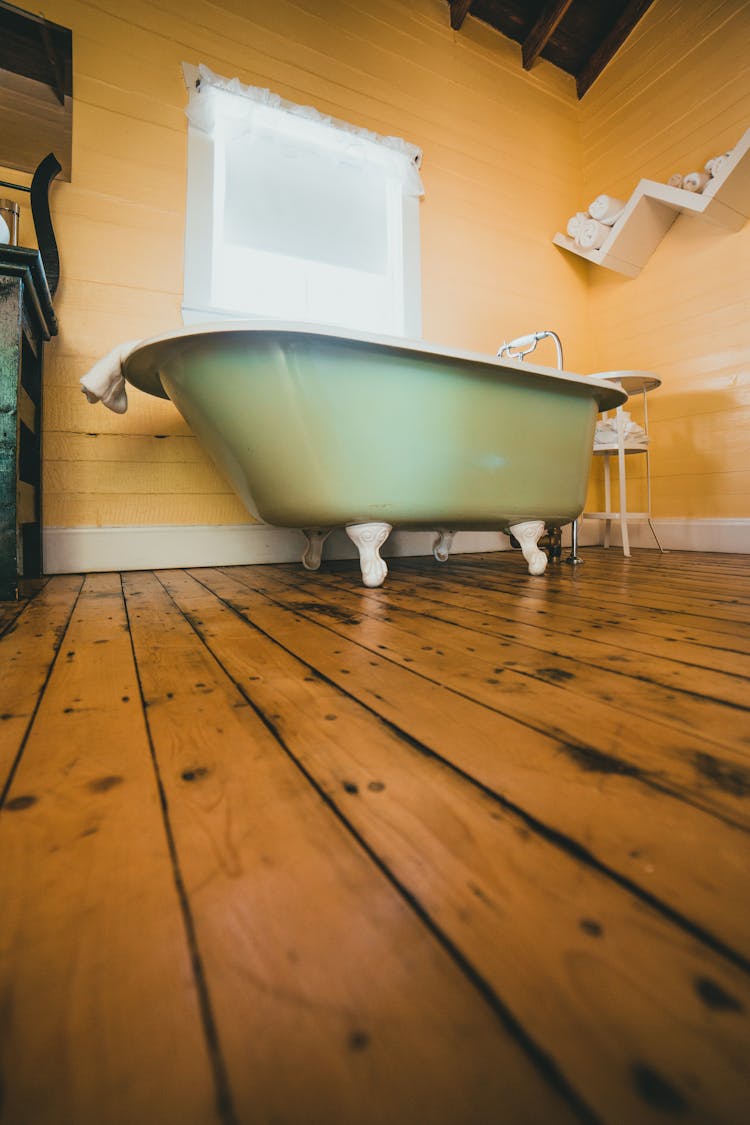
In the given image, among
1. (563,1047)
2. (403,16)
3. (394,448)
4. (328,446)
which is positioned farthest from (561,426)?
(403,16)

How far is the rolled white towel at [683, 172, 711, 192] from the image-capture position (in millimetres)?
2740

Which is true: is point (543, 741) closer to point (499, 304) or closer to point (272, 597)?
point (272, 597)

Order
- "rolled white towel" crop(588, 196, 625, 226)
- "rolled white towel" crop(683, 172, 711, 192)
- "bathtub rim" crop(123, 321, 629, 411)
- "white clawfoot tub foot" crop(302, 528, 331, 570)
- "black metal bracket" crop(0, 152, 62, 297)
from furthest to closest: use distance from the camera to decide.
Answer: "rolled white towel" crop(588, 196, 625, 226) < "rolled white towel" crop(683, 172, 711, 192) < "white clawfoot tub foot" crop(302, 528, 331, 570) < "black metal bracket" crop(0, 152, 62, 297) < "bathtub rim" crop(123, 321, 629, 411)

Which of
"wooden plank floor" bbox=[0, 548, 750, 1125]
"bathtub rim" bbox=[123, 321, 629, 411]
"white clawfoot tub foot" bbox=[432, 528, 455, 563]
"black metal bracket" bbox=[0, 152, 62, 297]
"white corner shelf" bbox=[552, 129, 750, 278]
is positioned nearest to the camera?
"wooden plank floor" bbox=[0, 548, 750, 1125]

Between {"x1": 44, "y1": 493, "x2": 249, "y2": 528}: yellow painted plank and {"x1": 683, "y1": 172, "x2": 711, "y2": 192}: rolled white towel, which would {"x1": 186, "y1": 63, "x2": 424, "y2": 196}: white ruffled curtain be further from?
{"x1": 44, "y1": 493, "x2": 249, "y2": 528}: yellow painted plank

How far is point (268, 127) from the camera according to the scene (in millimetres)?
2445

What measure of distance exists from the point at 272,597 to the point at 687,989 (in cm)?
133

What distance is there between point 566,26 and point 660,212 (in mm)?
1461

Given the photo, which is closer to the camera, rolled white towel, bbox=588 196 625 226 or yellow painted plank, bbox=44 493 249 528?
yellow painted plank, bbox=44 493 249 528

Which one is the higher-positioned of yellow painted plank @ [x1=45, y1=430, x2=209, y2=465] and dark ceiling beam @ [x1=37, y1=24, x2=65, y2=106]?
dark ceiling beam @ [x1=37, y1=24, x2=65, y2=106]

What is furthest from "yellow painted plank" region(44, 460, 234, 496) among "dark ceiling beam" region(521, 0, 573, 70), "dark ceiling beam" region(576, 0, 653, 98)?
"dark ceiling beam" region(576, 0, 653, 98)

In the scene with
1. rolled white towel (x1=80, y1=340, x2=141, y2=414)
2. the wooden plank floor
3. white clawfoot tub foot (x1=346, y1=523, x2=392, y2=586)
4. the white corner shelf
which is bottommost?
the wooden plank floor

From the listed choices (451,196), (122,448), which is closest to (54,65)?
(122,448)

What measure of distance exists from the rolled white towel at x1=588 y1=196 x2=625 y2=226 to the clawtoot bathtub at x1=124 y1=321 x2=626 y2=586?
1852mm
